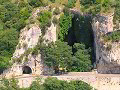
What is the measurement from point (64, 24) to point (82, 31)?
2678 mm

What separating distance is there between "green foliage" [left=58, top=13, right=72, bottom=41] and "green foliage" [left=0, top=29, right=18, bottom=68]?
20.8ft

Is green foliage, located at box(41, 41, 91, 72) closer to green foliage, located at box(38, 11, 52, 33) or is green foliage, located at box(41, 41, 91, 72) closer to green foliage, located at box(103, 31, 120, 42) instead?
green foliage, located at box(38, 11, 52, 33)

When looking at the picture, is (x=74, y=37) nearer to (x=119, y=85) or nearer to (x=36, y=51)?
(x=36, y=51)

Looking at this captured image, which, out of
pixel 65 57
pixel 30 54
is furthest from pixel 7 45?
pixel 65 57

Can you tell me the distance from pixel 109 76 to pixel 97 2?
34.7 ft

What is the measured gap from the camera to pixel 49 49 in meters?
→ 55.6

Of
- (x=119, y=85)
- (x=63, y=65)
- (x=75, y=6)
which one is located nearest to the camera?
(x=119, y=85)

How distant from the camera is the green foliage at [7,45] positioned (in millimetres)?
56312

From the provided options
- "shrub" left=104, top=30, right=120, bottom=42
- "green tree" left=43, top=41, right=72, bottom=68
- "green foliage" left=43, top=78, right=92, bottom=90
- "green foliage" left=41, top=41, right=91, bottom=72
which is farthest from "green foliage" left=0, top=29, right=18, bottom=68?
"shrub" left=104, top=30, right=120, bottom=42

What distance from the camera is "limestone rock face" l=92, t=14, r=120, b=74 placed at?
2114 inches

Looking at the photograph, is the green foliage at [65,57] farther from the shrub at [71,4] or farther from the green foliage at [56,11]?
the shrub at [71,4]

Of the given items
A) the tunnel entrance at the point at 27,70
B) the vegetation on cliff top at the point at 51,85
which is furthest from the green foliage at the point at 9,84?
the tunnel entrance at the point at 27,70

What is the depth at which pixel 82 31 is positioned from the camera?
58.7 metres

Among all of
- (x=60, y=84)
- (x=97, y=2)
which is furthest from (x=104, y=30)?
(x=60, y=84)
